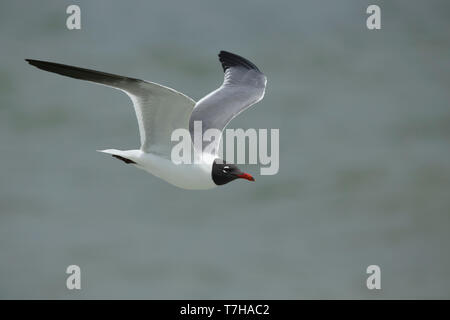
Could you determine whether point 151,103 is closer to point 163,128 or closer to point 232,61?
point 163,128

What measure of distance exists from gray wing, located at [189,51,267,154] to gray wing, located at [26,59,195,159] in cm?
14

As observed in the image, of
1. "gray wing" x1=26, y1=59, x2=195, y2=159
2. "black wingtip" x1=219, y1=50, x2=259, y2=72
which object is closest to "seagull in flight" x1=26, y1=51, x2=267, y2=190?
"gray wing" x1=26, y1=59, x2=195, y2=159

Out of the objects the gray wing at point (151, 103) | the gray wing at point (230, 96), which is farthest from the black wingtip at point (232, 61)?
the gray wing at point (151, 103)

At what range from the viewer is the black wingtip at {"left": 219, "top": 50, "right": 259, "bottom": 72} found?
4832 millimetres

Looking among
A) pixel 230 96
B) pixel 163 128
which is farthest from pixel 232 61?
pixel 163 128

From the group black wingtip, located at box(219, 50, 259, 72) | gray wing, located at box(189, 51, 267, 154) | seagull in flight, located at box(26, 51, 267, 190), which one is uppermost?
black wingtip, located at box(219, 50, 259, 72)

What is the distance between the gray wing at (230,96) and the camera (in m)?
4.03

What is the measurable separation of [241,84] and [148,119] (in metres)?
0.95

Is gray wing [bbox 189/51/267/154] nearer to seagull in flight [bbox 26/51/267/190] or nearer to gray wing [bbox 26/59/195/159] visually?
seagull in flight [bbox 26/51/267/190]

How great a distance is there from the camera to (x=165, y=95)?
11.9 feet

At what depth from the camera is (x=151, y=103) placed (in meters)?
3.71

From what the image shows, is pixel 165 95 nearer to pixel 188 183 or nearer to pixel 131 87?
pixel 131 87

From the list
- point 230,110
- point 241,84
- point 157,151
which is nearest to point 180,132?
point 157,151

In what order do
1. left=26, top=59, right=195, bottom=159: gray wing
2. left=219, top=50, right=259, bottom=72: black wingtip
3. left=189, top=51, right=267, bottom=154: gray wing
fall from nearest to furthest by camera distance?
left=26, top=59, right=195, bottom=159: gray wing
left=189, top=51, right=267, bottom=154: gray wing
left=219, top=50, right=259, bottom=72: black wingtip
